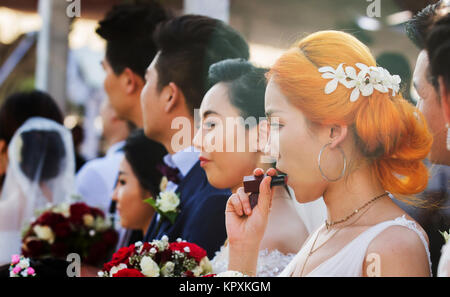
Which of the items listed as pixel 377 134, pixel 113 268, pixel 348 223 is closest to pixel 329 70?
pixel 377 134

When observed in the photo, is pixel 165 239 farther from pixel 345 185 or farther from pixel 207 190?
pixel 345 185

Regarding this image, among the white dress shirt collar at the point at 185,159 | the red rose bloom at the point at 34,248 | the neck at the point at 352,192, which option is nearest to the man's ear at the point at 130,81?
the white dress shirt collar at the point at 185,159

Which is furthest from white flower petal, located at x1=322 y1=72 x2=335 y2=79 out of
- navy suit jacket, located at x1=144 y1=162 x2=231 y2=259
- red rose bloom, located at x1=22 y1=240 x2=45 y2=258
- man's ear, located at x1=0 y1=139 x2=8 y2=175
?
man's ear, located at x1=0 y1=139 x2=8 y2=175

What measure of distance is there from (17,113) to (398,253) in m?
3.09

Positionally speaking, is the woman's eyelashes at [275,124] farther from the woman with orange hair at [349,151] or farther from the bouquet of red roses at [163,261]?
the bouquet of red roses at [163,261]

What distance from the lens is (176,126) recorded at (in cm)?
269

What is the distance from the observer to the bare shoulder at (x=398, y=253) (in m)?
1.78

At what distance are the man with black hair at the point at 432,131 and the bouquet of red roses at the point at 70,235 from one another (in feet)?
7.05

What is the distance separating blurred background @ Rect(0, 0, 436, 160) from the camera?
219 cm

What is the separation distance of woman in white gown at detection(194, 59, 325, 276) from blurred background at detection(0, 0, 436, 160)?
0.14m

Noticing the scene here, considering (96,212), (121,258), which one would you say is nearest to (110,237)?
(96,212)

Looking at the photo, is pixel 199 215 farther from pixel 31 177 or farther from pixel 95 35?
pixel 31 177

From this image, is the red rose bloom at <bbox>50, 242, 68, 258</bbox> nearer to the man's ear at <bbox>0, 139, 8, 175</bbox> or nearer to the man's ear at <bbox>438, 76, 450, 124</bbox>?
the man's ear at <bbox>0, 139, 8, 175</bbox>

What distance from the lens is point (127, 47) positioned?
3172 millimetres
